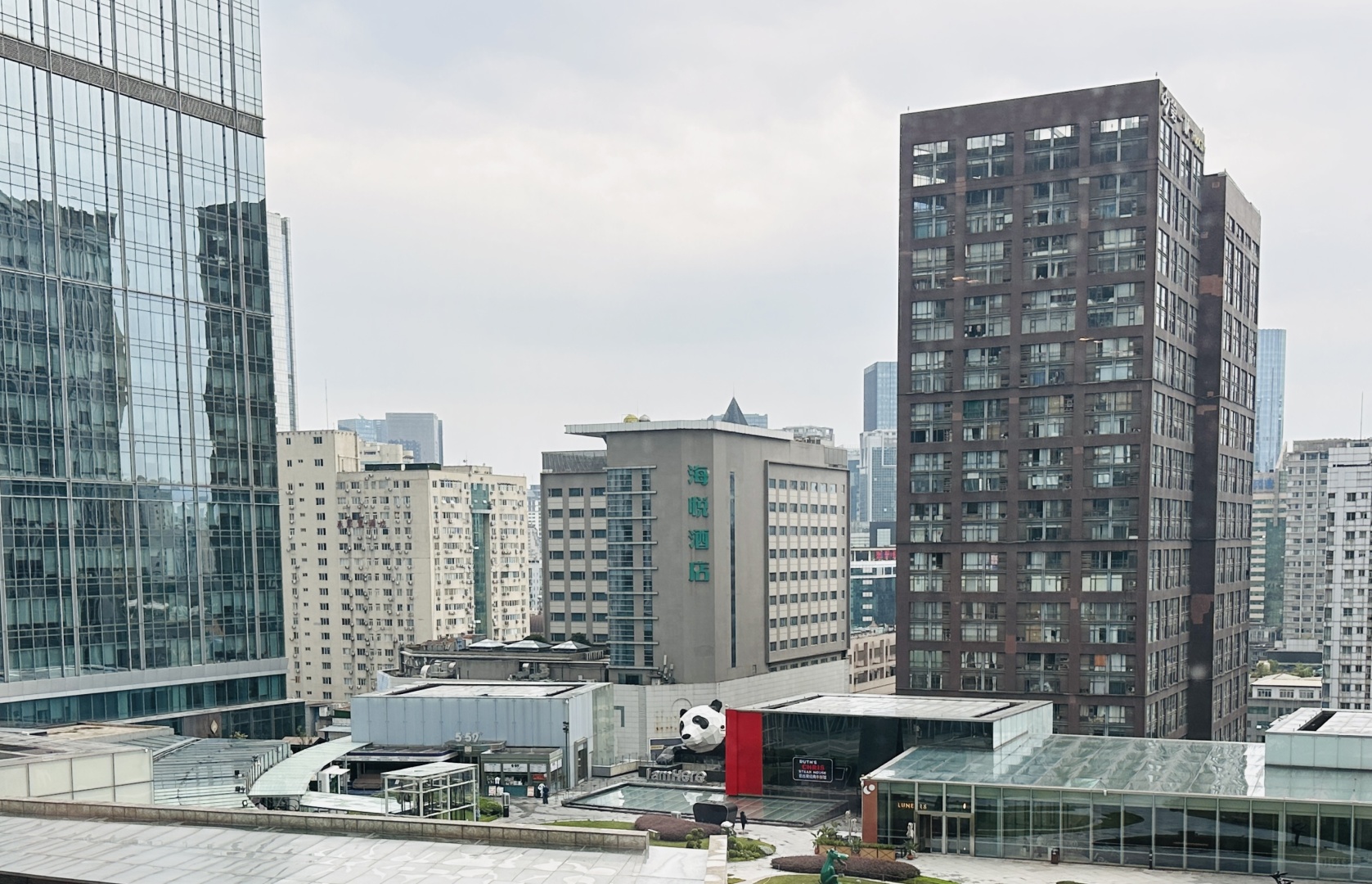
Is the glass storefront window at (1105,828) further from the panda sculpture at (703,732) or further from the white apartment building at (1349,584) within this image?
the white apartment building at (1349,584)

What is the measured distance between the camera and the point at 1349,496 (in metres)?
118

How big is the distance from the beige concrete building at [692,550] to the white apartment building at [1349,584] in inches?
2320

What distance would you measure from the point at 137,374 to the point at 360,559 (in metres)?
85.2

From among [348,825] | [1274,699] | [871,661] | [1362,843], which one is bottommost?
[1274,699]

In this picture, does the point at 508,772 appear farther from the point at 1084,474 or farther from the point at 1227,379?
the point at 1227,379

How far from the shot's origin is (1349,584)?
118m

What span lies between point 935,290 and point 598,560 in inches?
2637

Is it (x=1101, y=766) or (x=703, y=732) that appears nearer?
(x=1101, y=766)

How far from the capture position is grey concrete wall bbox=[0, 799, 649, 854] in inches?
1209

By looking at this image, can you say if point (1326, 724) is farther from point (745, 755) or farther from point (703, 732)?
point (703, 732)

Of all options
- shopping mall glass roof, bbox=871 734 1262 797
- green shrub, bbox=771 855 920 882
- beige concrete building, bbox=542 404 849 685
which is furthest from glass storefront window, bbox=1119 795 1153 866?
beige concrete building, bbox=542 404 849 685

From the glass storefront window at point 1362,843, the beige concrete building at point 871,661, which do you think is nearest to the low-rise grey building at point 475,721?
the glass storefront window at point 1362,843

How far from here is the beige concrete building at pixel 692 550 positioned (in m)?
121

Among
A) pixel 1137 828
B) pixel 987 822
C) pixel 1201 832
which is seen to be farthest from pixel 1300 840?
pixel 987 822
